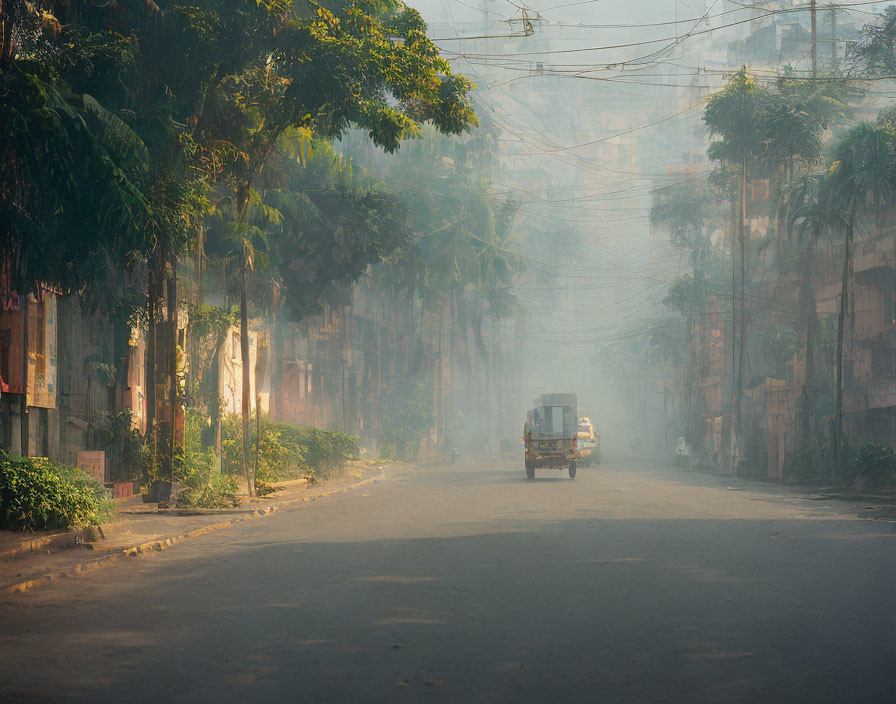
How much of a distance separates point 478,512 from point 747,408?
30.6m

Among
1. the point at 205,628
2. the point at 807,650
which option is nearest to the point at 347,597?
the point at 205,628

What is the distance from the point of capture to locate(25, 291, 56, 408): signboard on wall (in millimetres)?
20141

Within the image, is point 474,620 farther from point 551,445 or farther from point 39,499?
point 551,445

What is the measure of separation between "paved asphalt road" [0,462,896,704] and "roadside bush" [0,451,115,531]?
5.53 feet

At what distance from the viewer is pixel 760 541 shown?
1447 cm

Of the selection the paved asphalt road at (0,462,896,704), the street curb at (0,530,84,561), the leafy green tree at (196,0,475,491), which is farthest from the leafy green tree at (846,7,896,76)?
the street curb at (0,530,84,561)

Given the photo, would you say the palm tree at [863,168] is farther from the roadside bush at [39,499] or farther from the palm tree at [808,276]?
the roadside bush at [39,499]

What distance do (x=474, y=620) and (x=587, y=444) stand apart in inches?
1559

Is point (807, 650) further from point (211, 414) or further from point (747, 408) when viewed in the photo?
point (747, 408)

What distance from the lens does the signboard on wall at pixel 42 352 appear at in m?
20.1

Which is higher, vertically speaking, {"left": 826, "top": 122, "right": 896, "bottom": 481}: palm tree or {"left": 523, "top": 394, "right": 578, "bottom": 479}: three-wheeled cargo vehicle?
{"left": 826, "top": 122, "right": 896, "bottom": 481}: palm tree

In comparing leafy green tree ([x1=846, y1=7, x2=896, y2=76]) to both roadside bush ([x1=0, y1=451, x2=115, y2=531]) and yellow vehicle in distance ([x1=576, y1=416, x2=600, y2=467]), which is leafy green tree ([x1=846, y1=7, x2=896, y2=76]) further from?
roadside bush ([x1=0, y1=451, x2=115, y2=531])

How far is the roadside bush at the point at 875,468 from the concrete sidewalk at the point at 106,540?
15.5 metres

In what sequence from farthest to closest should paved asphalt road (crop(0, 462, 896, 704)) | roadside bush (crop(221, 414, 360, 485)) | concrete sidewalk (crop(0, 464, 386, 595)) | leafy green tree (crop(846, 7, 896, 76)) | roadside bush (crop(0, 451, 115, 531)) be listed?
leafy green tree (crop(846, 7, 896, 76)) → roadside bush (crop(221, 414, 360, 485)) → roadside bush (crop(0, 451, 115, 531)) → concrete sidewalk (crop(0, 464, 386, 595)) → paved asphalt road (crop(0, 462, 896, 704))
